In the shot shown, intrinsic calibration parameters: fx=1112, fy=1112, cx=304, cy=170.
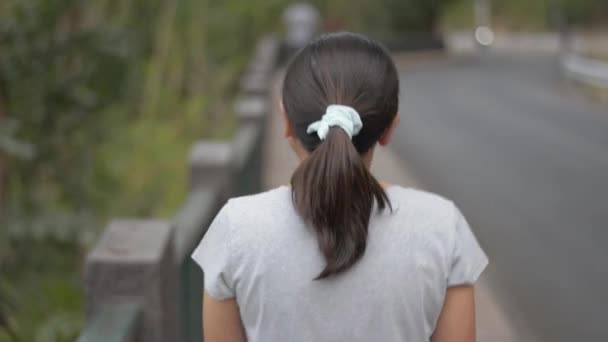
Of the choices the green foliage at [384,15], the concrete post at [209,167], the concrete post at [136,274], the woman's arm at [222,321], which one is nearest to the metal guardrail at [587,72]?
the green foliage at [384,15]

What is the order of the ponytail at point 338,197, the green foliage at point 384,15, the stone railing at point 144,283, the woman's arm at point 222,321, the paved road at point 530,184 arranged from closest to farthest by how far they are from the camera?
the ponytail at point 338,197
the woman's arm at point 222,321
the stone railing at point 144,283
the paved road at point 530,184
the green foliage at point 384,15

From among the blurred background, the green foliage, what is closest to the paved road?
the blurred background

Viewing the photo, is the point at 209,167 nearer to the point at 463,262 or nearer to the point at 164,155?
the point at 463,262

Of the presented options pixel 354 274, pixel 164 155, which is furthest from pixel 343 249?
pixel 164 155

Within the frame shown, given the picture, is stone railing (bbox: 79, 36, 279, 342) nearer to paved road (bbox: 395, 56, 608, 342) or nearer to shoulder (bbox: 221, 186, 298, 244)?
shoulder (bbox: 221, 186, 298, 244)

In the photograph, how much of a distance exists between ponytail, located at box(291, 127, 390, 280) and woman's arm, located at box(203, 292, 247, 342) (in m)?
0.22

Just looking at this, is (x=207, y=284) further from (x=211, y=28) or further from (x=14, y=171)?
(x=211, y=28)

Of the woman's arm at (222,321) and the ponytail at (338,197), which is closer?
the ponytail at (338,197)

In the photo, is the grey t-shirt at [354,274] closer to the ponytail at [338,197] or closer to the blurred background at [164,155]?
the ponytail at [338,197]

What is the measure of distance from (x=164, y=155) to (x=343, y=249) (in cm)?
952

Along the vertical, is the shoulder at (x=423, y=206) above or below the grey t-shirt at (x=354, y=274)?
above

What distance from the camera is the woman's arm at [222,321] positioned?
7.17ft

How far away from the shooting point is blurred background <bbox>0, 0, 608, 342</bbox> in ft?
21.4

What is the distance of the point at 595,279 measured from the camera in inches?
304
